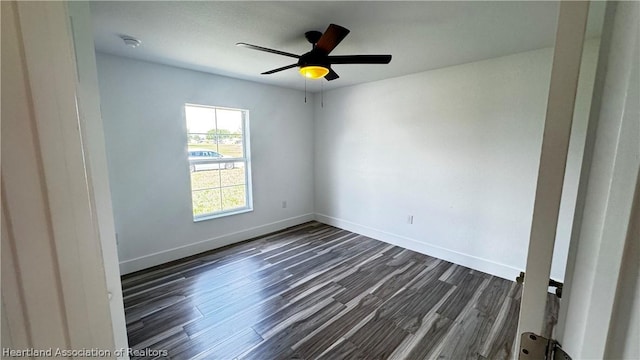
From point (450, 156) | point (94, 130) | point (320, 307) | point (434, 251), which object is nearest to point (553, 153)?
point (94, 130)

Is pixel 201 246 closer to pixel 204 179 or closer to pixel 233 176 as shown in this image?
pixel 204 179

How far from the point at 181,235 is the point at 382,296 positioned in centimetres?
256

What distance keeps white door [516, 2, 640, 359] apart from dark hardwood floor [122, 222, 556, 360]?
168 centimetres

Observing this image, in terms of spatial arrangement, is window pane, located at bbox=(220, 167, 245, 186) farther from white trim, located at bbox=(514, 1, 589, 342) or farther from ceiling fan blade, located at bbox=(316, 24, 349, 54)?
white trim, located at bbox=(514, 1, 589, 342)

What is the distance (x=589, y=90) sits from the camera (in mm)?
438

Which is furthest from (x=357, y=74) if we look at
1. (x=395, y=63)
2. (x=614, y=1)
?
(x=614, y=1)

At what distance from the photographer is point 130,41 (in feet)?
7.09

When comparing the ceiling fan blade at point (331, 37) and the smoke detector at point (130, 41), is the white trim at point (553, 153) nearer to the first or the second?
the ceiling fan blade at point (331, 37)

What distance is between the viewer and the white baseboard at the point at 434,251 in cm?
274

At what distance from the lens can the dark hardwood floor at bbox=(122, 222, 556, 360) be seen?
1818mm

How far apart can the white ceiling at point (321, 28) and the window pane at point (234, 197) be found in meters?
1.75

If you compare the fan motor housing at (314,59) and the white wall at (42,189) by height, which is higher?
the fan motor housing at (314,59)

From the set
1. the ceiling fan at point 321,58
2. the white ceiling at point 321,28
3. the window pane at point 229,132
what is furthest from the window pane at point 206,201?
the ceiling fan at point 321,58

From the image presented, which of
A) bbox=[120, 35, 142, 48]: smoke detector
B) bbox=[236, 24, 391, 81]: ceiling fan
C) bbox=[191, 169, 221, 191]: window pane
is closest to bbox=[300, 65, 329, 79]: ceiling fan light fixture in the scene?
bbox=[236, 24, 391, 81]: ceiling fan
